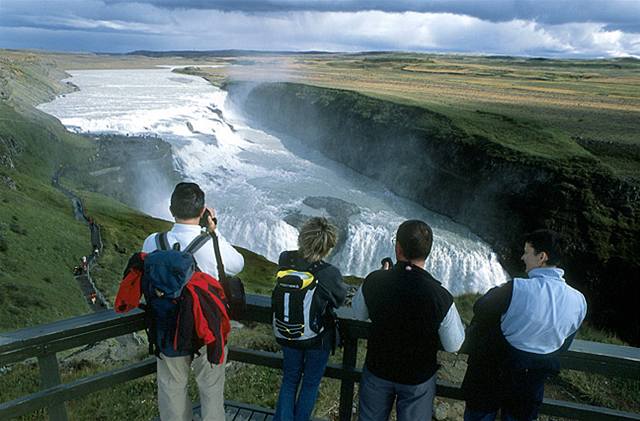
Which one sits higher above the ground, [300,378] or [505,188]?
[300,378]

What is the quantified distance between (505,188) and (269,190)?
22658mm

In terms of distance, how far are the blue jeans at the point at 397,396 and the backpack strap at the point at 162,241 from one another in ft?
6.55

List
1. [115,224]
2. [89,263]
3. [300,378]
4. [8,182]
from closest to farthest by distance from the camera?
[300,378]
[89,263]
[115,224]
[8,182]

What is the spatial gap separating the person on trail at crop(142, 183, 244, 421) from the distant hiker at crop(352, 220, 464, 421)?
1273mm

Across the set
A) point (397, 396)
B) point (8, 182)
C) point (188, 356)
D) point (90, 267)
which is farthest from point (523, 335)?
point (8, 182)

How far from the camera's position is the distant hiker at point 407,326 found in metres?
3.71

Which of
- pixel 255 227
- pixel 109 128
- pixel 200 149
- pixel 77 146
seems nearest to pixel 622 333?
pixel 255 227

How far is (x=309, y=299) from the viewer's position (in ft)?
13.5

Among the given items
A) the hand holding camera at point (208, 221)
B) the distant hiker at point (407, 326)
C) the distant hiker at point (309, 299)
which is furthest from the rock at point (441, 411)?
the hand holding camera at point (208, 221)

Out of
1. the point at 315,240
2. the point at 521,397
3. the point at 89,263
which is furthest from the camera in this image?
the point at 89,263

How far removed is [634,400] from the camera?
7.89 meters

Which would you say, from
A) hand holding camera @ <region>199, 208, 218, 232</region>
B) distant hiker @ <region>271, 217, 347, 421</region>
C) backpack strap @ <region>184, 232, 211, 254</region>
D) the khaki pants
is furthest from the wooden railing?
hand holding camera @ <region>199, 208, 218, 232</region>

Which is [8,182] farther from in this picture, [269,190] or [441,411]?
[441,411]

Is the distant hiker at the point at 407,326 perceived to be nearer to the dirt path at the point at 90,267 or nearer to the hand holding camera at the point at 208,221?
the hand holding camera at the point at 208,221
